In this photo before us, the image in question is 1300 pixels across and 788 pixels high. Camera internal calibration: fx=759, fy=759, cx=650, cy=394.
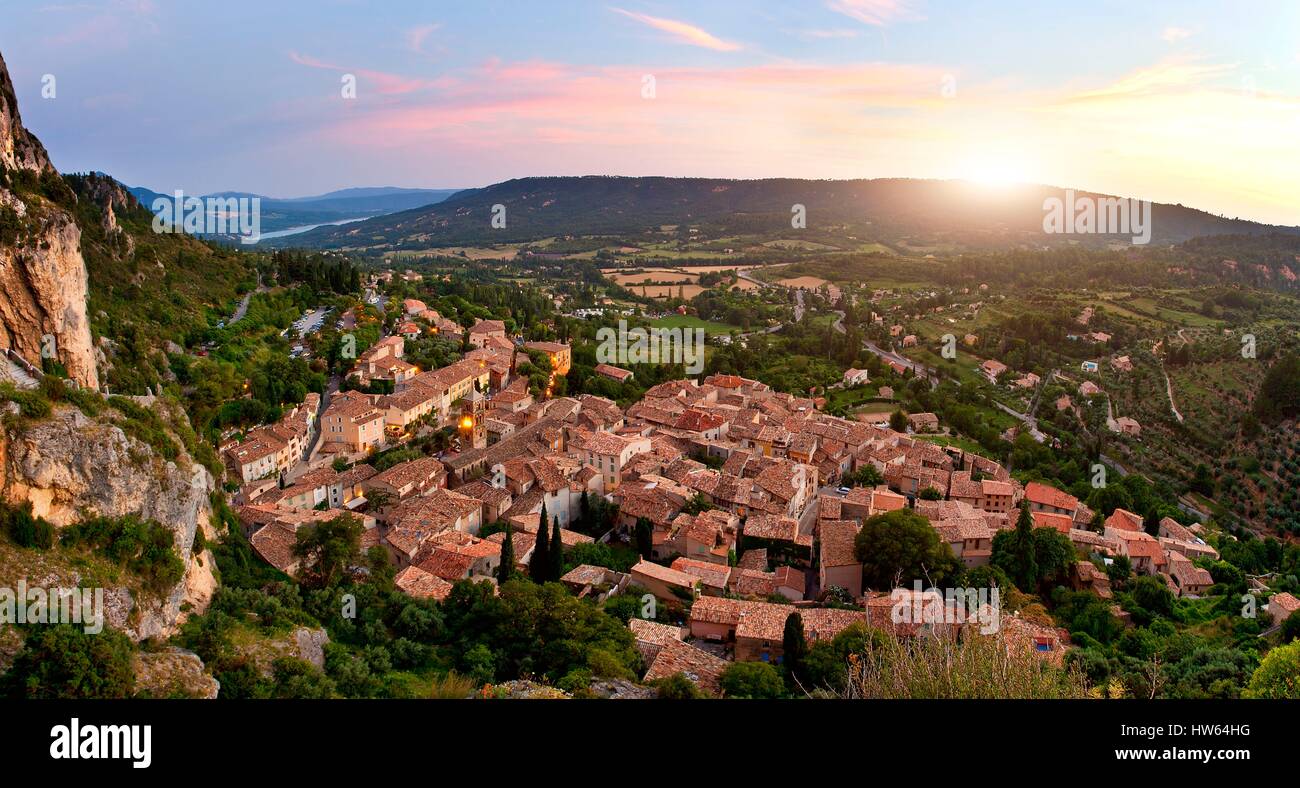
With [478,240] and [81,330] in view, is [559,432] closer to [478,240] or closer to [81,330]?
[81,330]

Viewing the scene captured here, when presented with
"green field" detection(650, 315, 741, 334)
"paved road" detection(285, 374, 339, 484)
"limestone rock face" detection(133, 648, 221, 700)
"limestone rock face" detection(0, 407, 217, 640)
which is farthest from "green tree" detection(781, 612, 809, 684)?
"green field" detection(650, 315, 741, 334)

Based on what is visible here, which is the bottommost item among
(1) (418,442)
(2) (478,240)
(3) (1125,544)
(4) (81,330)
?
(3) (1125,544)

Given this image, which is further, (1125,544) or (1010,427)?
(1010,427)
